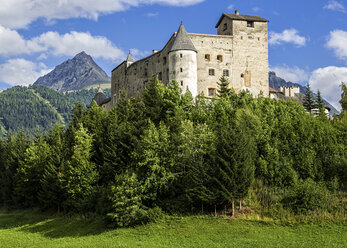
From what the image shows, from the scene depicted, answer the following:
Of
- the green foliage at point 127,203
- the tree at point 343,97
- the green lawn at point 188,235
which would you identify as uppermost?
the tree at point 343,97

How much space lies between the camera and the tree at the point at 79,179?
46156 mm

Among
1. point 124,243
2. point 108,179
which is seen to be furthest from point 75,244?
point 108,179

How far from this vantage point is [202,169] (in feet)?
127

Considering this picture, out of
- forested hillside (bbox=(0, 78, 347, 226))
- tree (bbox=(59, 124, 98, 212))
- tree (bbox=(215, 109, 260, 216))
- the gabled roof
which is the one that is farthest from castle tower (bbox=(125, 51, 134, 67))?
tree (bbox=(215, 109, 260, 216))

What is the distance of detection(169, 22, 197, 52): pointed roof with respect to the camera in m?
62.8

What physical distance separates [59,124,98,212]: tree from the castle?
842 inches

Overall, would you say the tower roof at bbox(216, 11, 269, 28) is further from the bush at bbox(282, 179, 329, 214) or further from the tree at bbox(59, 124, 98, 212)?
the bush at bbox(282, 179, 329, 214)

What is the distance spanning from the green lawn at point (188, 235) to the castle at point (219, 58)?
28.6 m

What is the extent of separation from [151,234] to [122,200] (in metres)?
4.75

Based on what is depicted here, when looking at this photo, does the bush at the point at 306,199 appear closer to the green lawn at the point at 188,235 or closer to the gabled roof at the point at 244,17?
the green lawn at the point at 188,235

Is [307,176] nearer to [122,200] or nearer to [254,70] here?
[122,200]

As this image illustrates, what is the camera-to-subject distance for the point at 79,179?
46500 mm

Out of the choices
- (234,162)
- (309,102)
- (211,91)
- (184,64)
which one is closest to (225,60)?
(211,91)

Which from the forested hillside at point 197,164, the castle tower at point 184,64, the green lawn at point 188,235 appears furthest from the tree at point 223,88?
the green lawn at point 188,235
